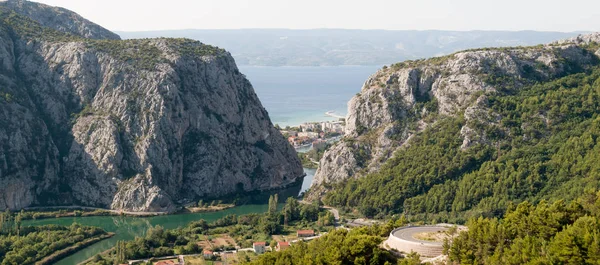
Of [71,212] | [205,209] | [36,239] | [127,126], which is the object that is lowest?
[205,209]

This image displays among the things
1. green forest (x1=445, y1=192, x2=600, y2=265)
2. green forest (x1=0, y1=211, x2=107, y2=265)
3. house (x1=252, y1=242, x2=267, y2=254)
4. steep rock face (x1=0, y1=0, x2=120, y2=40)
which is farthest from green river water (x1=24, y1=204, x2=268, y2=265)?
steep rock face (x1=0, y1=0, x2=120, y2=40)

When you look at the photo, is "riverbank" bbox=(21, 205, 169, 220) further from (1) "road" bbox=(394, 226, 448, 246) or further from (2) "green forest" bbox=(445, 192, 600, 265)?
(2) "green forest" bbox=(445, 192, 600, 265)

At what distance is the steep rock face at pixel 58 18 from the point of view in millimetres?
124062

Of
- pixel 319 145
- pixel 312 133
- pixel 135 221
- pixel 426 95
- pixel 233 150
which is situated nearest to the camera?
pixel 135 221

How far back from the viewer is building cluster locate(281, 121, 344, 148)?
444ft

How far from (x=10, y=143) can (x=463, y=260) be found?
6518 cm

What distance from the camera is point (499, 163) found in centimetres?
8075

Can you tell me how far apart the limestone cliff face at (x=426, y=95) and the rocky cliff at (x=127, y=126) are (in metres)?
13.8

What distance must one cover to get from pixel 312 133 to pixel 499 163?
6532cm

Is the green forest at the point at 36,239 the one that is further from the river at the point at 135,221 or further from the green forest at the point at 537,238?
the green forest at the point at 537,238

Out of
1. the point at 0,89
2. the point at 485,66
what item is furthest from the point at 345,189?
the point at 0,89

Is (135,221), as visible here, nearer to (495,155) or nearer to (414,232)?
(495,155)

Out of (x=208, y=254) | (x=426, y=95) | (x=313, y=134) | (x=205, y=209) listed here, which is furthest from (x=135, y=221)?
(x=313, y=134)

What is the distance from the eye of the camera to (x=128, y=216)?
87.7 m
